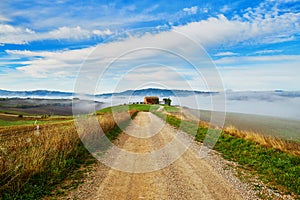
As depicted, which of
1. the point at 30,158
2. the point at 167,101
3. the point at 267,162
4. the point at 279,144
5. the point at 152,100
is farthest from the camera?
the point at 152,100

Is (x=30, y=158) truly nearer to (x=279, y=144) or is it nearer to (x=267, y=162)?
(x=267, y=162)

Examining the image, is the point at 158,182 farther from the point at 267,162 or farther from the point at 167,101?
the point at 167,101

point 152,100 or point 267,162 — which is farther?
point 152,100

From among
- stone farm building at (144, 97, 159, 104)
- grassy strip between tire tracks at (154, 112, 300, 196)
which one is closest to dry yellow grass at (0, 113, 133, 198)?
grassy strip between tire tracks at (154, 112, 300, 196)

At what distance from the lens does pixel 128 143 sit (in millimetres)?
15820

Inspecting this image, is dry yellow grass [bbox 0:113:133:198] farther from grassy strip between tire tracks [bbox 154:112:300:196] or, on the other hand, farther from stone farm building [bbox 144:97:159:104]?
stone farm building [bbox 144:97:159:104]

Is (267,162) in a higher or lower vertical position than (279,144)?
lower

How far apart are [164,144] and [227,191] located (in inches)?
313

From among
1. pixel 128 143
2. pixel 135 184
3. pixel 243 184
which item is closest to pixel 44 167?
pixel 135 184

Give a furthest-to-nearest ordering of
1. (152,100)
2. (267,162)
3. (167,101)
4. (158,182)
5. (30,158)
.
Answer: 1. (152,100)
2. (167,101)
3. (267,162)
4. (158,182)
5. (30,158)

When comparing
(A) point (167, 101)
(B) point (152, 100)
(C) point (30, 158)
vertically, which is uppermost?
(B) point (152, 100)

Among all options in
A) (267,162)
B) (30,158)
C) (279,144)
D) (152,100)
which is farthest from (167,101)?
(30,158)

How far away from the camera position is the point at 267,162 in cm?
1116

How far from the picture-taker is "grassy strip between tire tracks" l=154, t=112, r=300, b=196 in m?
8.74
